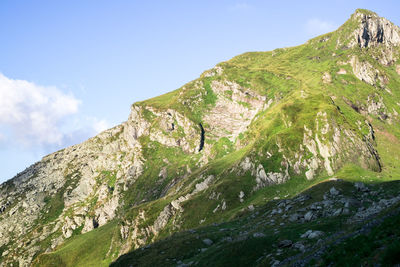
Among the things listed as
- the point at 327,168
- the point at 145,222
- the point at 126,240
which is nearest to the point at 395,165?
the point at 327,168

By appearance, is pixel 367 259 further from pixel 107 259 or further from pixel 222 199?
pixel 107 259

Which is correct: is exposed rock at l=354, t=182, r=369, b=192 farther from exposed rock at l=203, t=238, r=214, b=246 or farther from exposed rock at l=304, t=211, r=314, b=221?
exposed rock at l=203, t=238, r=214, b=246

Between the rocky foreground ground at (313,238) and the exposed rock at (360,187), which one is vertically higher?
the rocky foreground ground at (313,238)

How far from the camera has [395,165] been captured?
458ft

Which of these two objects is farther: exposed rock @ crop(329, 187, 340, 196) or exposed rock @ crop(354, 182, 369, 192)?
exposed rock @ crop(329, 187, 340, 196)

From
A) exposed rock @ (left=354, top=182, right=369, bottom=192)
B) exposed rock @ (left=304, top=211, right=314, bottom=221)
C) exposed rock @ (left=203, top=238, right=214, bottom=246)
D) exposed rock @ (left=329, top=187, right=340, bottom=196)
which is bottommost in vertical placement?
exposed rock @ (left=354, top=182, right=369, bottom=192)

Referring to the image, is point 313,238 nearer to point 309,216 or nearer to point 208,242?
point 309,216

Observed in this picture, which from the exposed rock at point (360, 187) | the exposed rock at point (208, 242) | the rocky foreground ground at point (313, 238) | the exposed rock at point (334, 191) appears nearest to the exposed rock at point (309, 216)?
the rocky foreground ground at point (313, 238)

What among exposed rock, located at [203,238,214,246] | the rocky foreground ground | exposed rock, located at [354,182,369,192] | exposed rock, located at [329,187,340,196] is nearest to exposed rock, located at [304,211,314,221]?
the rocky foreground ground

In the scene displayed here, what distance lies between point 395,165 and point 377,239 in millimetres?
140649

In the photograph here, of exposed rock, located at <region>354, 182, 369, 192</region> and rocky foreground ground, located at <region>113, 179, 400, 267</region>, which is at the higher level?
rocky foreground ground, located at <region>113, 179, 400, 267</region>

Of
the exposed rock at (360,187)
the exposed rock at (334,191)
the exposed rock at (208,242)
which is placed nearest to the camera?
the exposed rock at (208,242)

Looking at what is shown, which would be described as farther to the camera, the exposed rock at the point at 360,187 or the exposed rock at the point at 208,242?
the exposed rock at the point at 360,187

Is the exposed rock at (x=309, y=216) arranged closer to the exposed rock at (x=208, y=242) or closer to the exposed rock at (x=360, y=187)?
the exposed rock at (x=360, y=187)
